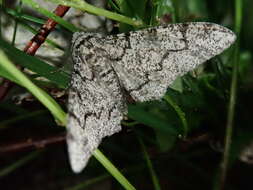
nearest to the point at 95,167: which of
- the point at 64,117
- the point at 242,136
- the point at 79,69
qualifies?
the point at 242,136

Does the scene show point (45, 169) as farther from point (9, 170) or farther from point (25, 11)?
point (25, 11)

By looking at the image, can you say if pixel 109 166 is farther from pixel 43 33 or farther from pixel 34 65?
pixel 43 33

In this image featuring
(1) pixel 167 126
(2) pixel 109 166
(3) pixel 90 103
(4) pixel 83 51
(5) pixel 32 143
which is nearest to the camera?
(2) pixel 109 166

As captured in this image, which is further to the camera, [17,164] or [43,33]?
[17,164]

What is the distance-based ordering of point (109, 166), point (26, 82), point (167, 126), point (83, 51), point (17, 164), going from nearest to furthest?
point (26, 82) < point (109, 166) < point (83, 51) < point (167, 126) < point (17, 164)

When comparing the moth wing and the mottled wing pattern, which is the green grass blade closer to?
the mottled wing pattern

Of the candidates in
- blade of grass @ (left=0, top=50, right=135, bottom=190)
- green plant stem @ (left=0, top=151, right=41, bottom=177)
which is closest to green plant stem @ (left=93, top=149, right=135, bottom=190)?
blade of grass @ (left=0, top=50, right=135, bottom=190)

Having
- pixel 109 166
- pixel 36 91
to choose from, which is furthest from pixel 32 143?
pixel 36 91
